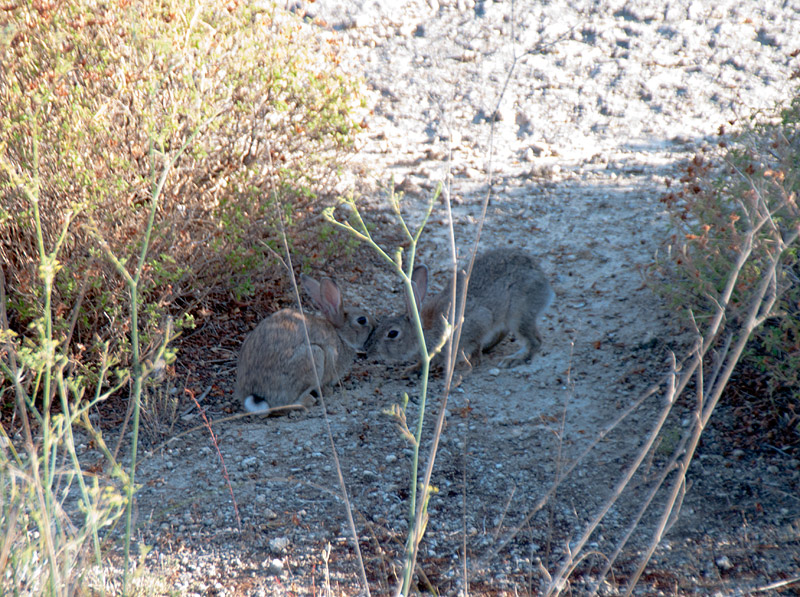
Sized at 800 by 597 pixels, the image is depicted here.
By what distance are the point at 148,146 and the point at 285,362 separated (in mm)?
1638

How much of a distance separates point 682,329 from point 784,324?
148cm

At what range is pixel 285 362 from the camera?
194 inches

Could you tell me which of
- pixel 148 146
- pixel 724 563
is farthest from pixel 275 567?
pixel 148 146

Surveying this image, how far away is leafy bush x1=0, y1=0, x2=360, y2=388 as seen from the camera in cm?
418

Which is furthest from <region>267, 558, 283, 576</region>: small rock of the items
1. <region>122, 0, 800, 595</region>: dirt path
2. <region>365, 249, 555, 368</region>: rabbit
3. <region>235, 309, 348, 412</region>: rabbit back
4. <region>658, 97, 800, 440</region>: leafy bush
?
<region>365, 249, 555, 368</region>: rabbit

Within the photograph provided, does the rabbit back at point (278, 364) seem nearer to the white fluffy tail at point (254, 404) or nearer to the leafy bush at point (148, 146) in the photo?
the white fluffy tail at point (254, 404)

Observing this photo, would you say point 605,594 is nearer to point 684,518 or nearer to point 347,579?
point 684,518

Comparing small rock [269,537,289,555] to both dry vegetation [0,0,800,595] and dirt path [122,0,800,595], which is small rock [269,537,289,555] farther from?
dry vegetation [0,0,800,595]

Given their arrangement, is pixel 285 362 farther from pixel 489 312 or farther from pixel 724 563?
pixel 724 563

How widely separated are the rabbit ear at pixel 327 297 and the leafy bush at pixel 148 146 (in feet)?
1.32

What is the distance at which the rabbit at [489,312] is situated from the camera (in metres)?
5.57

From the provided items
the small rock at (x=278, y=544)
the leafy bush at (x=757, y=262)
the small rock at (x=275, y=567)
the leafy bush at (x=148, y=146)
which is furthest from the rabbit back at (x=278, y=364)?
the leafy bush at (x=757, y=262)

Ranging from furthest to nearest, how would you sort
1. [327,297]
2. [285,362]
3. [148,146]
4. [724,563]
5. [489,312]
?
[489,312], [327,297], [285,362], [148,146], [724,563]

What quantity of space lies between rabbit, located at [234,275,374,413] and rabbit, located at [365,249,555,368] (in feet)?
1.41
